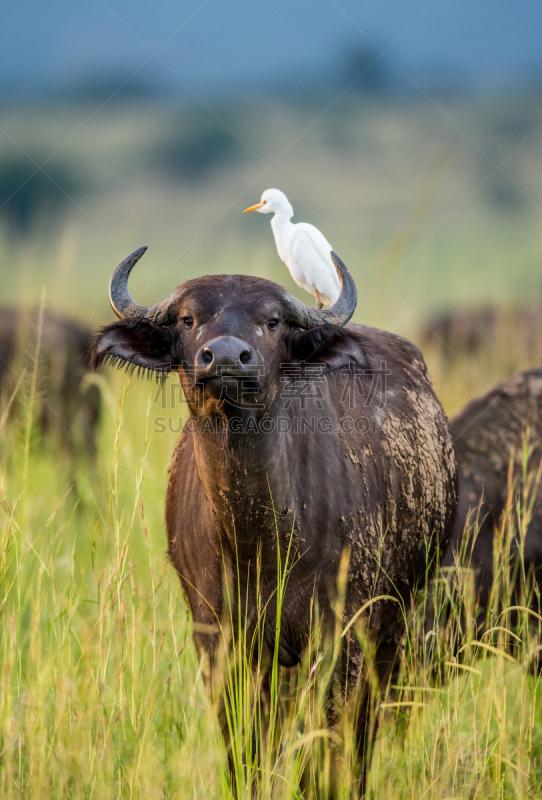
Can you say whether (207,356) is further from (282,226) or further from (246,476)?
(282,226)

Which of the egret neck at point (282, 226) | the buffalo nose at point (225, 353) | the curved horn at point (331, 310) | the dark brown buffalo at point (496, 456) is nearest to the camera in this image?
the buffalo nose at point (225, 353)

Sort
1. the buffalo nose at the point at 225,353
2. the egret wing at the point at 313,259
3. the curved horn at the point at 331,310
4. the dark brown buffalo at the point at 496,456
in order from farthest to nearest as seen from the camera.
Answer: the dark brown buffalo at the point at 496,456
the egret wing at the point at 313,259
the curved horn at the point at 331,310
the buffalo nose at the point at 225,353

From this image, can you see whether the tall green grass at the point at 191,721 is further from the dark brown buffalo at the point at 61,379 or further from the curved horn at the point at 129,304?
the dark brown buffalo at the point at 61,379

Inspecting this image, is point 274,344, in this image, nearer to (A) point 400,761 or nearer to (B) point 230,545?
(B) point 230,545

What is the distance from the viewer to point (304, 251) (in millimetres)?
4539

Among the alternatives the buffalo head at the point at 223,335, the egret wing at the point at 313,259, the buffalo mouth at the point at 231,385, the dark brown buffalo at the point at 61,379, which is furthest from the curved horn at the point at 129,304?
the dark brown buffalo at the point at 61,379

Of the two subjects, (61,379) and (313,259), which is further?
(61,379)

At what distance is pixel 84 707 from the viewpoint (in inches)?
125

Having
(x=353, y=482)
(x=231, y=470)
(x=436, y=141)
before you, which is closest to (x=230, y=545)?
(x=231, y=470)

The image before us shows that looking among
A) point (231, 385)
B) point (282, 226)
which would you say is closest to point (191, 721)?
point (231, 385)

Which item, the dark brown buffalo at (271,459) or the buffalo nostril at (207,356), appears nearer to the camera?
the buffalo nostril at (207,356)

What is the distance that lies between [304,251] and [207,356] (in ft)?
5.78

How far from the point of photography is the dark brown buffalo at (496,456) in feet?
17.3

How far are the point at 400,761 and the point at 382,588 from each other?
2.58 ft
